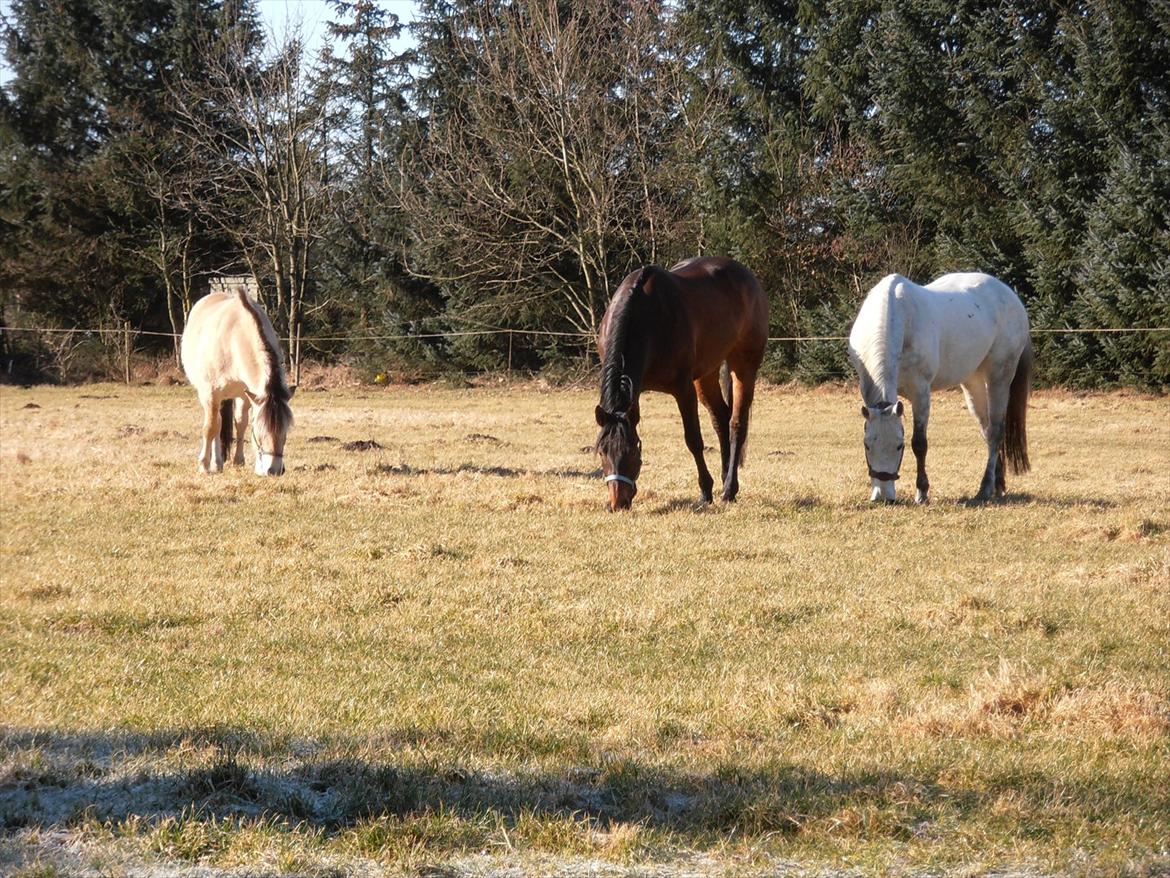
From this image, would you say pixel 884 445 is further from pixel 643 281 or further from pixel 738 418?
pixel 643 281

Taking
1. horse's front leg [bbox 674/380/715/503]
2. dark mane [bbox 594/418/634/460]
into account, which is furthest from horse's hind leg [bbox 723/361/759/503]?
dark mane [bbox 594/418/634/460]

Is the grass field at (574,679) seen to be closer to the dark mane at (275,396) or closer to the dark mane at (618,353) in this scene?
the dark mane at (275,396)

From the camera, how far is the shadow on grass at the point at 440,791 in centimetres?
329

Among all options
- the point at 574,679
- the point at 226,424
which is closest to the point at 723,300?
the point at 226,424

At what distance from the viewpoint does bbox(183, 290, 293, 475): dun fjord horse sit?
11.3 meters

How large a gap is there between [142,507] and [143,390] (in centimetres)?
1928

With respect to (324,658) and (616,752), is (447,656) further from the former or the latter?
(616,752)

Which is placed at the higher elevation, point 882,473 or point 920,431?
point 920,431

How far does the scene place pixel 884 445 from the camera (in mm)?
9859

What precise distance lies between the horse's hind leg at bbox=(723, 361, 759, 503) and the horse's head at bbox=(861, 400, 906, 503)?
3.81 feet

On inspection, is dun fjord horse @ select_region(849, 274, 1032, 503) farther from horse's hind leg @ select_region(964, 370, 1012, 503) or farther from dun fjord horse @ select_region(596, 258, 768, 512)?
dun fjord horse @ select_region(596, 258, 768, 512)

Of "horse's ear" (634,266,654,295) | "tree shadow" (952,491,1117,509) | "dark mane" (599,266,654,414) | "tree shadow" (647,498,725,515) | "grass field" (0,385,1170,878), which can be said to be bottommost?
"grass field" (0,385,1170,878)

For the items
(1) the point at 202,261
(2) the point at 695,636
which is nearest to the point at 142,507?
(2) the point at 695,636

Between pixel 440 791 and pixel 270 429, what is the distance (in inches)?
323
